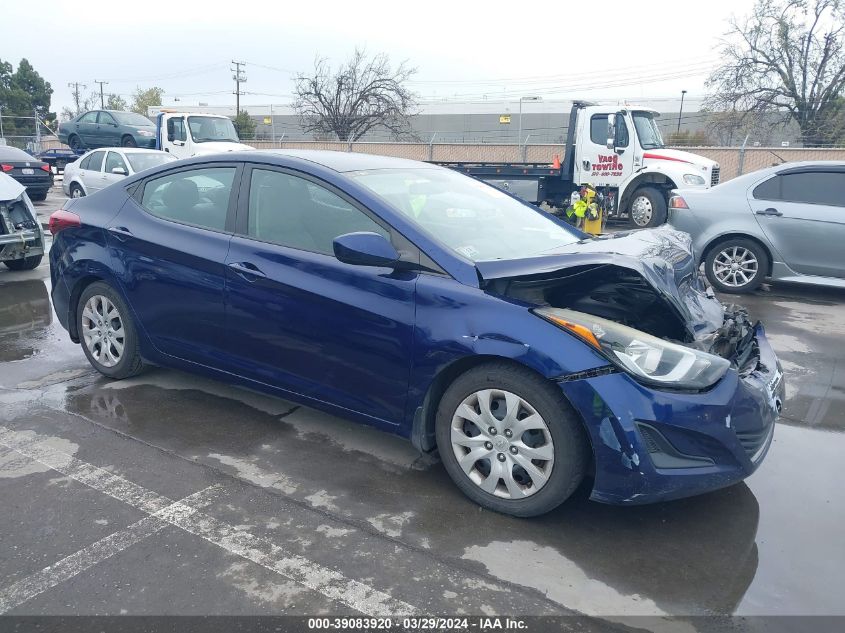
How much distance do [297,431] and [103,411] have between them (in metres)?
1.29

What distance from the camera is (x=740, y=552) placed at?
3021 millimetres

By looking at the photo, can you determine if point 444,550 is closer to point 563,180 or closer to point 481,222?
point 481,222

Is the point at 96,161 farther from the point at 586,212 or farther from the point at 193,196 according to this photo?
the point at 193,196

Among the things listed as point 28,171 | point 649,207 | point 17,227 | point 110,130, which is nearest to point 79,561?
point 17,227

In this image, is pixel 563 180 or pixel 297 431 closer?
pixel 297 431

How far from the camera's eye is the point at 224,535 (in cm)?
306

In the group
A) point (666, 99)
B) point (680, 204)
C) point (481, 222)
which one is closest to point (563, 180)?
point (680, 204)

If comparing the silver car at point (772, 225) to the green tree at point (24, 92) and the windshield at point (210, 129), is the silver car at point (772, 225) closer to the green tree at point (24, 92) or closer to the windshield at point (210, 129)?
the windshield at point (210, 129)

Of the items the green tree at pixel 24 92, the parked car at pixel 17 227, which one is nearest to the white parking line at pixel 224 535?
the parked car at pixel 17 227

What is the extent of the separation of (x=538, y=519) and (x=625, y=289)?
46.6 inches

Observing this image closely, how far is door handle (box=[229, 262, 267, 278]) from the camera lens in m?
3.91

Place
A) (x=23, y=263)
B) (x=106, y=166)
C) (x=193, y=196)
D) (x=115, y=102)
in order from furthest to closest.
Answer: (x=115, y=102) < (x=106, y=166) < (x=23, y=263) < (x=193, y=196)

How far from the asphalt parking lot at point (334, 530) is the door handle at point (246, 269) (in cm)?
95

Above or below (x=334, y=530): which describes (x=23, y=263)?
above
